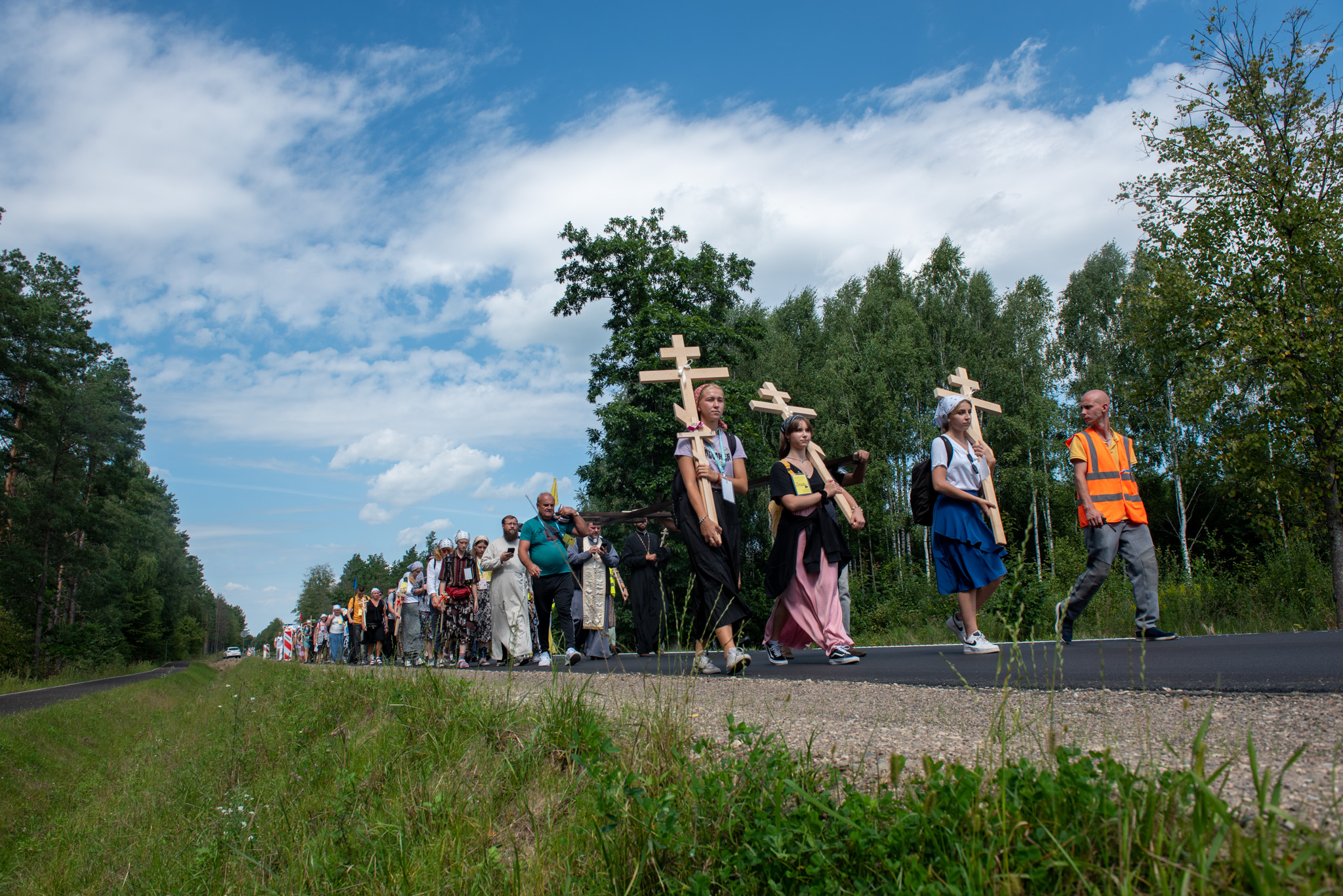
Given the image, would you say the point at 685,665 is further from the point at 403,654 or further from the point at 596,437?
the point at 596,437

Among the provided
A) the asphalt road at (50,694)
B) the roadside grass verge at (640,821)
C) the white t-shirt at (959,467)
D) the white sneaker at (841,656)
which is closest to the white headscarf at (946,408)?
the white t-shirt at (959,467)

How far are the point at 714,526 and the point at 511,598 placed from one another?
5.79 metres

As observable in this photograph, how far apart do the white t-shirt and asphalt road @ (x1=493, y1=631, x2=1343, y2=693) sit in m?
1.32

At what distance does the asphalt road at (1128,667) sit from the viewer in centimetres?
375

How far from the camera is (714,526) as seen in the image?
6082mm

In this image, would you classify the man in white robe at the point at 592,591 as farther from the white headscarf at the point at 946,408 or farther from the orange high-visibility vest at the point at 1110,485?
the orange high-visibility vest at the point at 1110,485

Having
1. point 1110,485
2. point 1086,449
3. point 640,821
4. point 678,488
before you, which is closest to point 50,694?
point 678,488

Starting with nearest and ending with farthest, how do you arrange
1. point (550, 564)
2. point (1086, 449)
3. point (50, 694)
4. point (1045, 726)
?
point (1045, 726), point (1086, 449), point (550, 564), point (50, 694)

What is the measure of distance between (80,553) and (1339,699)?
4584 cm

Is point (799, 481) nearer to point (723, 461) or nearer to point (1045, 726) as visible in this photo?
point (723, 461)

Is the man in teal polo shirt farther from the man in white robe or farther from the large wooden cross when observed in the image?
the large wooden cross

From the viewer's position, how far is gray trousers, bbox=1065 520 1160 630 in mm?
6949

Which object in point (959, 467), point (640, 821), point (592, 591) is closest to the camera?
point (640, 821)

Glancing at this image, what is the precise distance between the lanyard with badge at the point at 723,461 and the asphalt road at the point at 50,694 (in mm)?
14738
